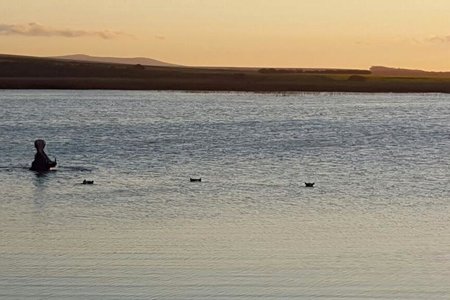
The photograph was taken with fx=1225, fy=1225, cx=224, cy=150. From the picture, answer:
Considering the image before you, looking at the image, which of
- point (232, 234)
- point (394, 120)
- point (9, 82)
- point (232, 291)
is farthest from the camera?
point (9, 82)

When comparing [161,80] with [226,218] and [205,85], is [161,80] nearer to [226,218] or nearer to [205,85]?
[205,85]

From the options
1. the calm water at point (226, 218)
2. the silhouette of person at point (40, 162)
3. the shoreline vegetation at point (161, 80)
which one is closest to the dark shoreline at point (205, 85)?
the shoreline vegetation at point (161, 80)

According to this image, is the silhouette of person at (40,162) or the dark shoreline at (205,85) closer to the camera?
the silhouette of person at (40,162)

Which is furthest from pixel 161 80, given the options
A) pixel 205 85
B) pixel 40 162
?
pixel 40 162

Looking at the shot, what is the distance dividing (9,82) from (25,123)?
75509 mm

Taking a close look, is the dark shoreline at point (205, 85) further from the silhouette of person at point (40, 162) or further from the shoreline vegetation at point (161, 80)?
the silhouette of person at point (40, 162)

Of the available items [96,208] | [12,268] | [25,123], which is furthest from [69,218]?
[25,123]

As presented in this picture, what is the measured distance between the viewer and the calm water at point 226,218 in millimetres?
19219

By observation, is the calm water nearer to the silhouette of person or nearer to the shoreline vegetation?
the silhouette of person

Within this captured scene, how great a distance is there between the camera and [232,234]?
952 inches

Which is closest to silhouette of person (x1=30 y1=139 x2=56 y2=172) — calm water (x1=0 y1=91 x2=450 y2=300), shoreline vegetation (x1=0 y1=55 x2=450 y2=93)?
calm water (x1=0 y1=91 x2=450 y2=300)

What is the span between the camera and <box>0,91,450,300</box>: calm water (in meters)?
19.2

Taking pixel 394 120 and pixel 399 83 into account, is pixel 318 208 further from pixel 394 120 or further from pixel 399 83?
pixel 399 83

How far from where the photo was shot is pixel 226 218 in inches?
1048
